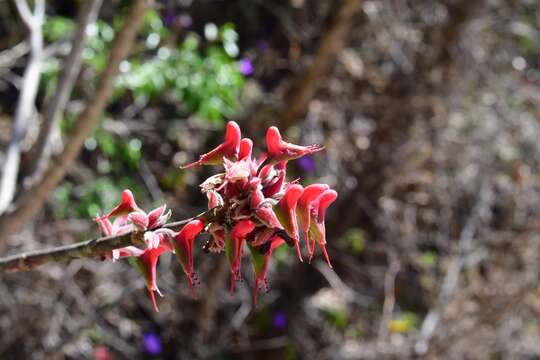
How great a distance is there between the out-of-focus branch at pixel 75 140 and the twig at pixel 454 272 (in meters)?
2.62

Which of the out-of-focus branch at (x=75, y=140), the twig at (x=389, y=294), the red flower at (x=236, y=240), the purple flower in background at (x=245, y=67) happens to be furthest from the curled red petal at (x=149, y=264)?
the purple flower in background at (x=245, y=67)

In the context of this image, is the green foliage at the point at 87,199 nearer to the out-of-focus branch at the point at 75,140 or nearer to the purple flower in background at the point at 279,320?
the purple flower in background at the point at 279,320

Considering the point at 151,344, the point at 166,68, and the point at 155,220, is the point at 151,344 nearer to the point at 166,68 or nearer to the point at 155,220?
the point at 166,68

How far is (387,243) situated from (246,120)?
140 cm

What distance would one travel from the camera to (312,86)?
4.57 metres

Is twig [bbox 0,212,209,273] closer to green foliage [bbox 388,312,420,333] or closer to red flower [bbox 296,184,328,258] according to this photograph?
red flower [bbox 296,184,328,258]

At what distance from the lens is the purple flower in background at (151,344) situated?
4602mm

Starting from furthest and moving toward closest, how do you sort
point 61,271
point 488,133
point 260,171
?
point 488,133 < point 61,271 < point 260,171

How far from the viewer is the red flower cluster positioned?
1.00 meters

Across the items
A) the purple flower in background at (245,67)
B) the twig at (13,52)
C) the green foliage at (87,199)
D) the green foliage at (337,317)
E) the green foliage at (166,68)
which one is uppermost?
the twig at (13,52)

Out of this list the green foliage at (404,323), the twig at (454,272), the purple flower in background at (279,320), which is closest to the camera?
the twig at (454,272)

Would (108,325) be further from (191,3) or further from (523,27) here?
(523,27)

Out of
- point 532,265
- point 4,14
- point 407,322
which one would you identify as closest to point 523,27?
point 532,265

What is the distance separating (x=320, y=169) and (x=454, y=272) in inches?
46.4
